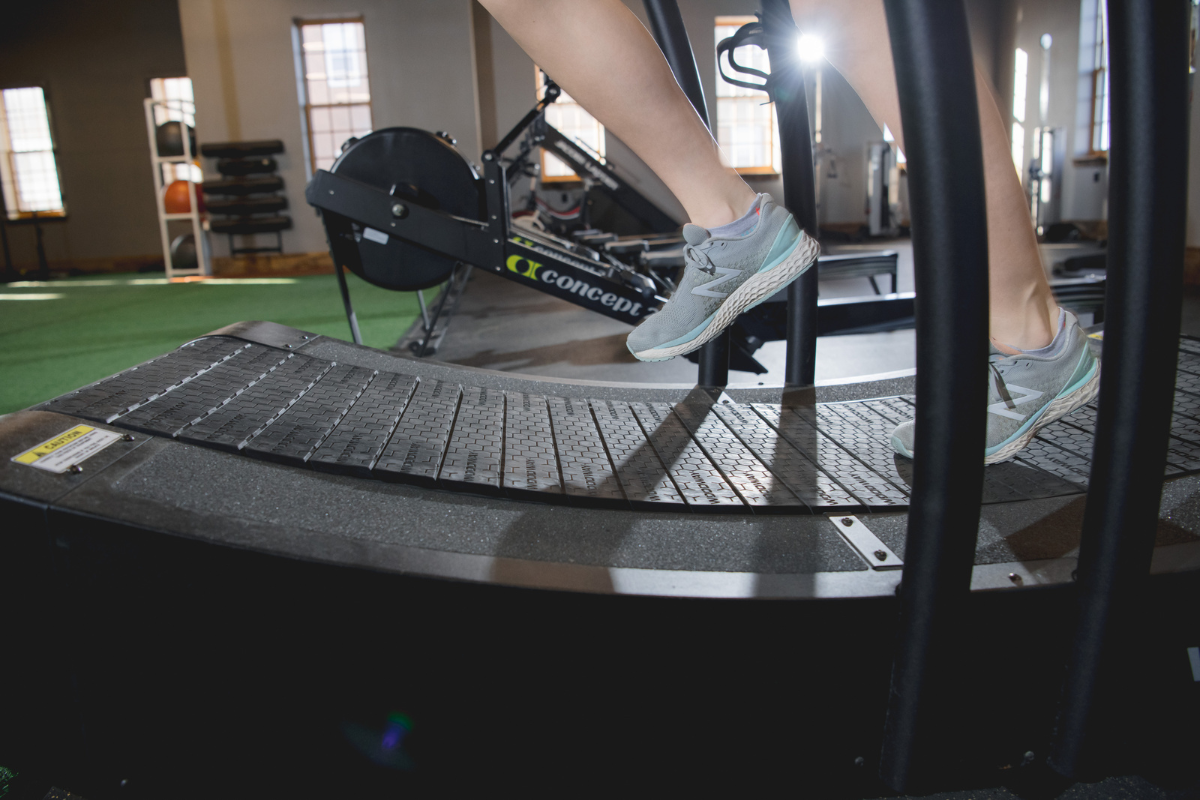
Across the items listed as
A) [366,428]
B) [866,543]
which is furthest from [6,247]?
[866,543]

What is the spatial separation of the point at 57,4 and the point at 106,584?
480 inches

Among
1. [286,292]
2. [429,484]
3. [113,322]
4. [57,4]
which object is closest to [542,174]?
[286,292]

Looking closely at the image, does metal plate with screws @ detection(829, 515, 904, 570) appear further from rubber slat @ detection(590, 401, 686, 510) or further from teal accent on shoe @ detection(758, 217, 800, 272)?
teal accent on shoe @ detection(758, 217, 800, 272)

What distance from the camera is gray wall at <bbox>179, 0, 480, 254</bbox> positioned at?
7.40 meters

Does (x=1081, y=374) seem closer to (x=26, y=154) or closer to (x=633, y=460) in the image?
(x=633, y=460)

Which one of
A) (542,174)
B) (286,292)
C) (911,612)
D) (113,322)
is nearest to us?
(911,612)

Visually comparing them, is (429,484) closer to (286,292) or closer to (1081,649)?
(1081,649)

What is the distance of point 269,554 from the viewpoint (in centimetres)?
56

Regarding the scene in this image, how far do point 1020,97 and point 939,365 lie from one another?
36.7 ft

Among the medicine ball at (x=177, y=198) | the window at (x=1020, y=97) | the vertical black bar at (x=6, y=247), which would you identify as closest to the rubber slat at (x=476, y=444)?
the medicine ball at (x=177, y=198)

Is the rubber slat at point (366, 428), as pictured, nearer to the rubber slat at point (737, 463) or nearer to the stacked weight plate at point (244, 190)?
the rubber slat at point (737, 463)

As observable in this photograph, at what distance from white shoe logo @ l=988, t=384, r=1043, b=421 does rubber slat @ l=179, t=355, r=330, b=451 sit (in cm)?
82

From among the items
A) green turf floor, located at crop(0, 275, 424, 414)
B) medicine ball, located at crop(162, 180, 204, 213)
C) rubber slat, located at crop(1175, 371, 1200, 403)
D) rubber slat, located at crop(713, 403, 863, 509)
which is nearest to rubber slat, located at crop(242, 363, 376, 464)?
rubber slat, located at crop(713, 403, 863, 509)

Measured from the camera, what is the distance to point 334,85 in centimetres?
818
